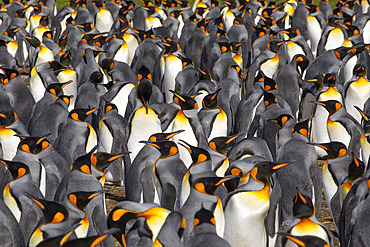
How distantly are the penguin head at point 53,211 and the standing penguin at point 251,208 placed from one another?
1170mm

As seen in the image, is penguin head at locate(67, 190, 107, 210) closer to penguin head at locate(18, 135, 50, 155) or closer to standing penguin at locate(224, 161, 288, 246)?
standing penguin at locate(224, 161, 288, 246)

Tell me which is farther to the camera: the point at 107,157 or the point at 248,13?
the point at 248,13

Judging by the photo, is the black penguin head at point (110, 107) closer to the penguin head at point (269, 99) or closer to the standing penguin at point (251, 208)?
the penguin head at point (269, 99)

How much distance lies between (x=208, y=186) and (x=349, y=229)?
3.03ft

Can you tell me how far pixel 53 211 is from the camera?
3635 millimetres

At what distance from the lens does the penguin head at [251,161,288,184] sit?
4250 millimetres

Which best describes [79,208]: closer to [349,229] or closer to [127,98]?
[349,229]

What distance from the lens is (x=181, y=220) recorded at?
345 centimetres

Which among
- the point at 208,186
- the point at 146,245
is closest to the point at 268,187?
the point at 208,186

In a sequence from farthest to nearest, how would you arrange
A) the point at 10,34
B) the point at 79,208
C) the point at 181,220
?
1. the point at 10,34
2. the point at 79,208
3. the point at 181,220

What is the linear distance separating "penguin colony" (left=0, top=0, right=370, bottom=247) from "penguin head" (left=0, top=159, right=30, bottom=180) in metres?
0.01

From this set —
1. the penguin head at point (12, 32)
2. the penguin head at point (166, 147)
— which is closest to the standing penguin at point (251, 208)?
the penguin head at point (166, 147)

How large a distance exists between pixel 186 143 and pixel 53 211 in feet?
4.22

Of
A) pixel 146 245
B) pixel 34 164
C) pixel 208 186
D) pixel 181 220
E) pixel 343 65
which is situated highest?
pixel 181 220
